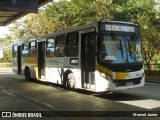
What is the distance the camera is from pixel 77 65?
52.2 feet

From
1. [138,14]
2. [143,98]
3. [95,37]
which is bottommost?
[143,98]

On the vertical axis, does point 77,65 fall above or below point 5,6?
below

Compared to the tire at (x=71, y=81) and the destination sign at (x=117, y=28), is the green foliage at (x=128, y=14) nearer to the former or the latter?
the tire at (x=71, y=81)

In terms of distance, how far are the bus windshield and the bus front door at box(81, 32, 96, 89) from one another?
20.9 inches

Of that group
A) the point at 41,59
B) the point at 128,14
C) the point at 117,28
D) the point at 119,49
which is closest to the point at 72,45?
the point at 117,28

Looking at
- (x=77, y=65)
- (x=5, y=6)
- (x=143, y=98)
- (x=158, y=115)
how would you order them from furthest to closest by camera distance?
(x=5, y=6), (x=77, y=65), (x=143, y=98), (x=158, y=115)

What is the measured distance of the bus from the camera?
1402 centimetres

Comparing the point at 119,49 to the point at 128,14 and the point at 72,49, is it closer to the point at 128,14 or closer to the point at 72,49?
the point at 72,49

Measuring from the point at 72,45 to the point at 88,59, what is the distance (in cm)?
173

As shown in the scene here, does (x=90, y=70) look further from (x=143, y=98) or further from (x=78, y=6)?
(x=78, y=6)

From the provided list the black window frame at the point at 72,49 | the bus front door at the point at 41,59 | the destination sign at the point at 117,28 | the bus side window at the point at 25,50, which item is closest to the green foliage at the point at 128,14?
the bus side window at the point at 25,50

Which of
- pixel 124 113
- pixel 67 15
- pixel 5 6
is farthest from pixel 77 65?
pixel 67 15

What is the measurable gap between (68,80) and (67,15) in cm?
1800

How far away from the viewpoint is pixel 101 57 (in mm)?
14094
